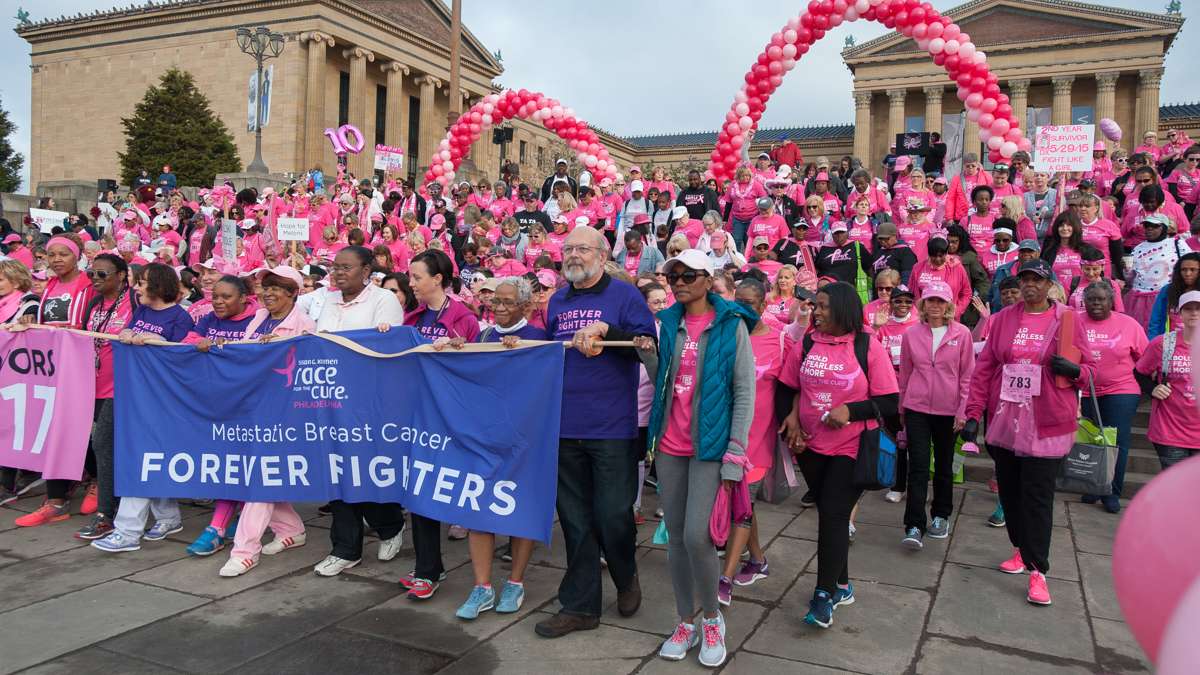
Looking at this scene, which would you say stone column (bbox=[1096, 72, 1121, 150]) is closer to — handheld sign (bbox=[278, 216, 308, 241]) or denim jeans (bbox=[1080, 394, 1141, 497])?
denim jeans (bbox=[1080, 394, 1141, 497])

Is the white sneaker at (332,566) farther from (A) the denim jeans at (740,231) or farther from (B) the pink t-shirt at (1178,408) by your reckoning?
(A) the denim jeans at (740,231)

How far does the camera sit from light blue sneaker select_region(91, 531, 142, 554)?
225 inches

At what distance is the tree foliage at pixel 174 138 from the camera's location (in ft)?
126

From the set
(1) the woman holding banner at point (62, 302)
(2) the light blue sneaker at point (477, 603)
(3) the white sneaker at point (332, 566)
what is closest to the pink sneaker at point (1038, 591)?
(2) the light blue sneaker at point (477, 603)

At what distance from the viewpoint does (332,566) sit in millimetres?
5281

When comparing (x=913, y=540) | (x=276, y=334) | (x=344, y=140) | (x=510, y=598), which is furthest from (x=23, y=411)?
(x=344, y=140)

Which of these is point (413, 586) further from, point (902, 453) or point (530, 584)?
point (902, 453)

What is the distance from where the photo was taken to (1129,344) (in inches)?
263

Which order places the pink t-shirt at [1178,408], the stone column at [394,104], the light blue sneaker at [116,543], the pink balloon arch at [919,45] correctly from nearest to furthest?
the light blue sneaker at [116,543], the pink t-shirt at [1178,408], the pink balloon arch at [919,45], the stone column at [394,104]

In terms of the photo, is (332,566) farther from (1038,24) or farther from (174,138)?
(1038,24)

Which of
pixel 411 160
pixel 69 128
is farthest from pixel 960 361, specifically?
pixel 69 128

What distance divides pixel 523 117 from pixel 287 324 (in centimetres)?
1463

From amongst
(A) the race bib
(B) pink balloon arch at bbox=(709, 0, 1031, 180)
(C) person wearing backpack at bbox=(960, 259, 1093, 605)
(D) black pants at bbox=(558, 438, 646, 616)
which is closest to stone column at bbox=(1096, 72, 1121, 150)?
(B) pink balloon arch at bbox=(709, 0, 1031, 180)

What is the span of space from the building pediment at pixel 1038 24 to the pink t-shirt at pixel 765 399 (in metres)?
49.4
